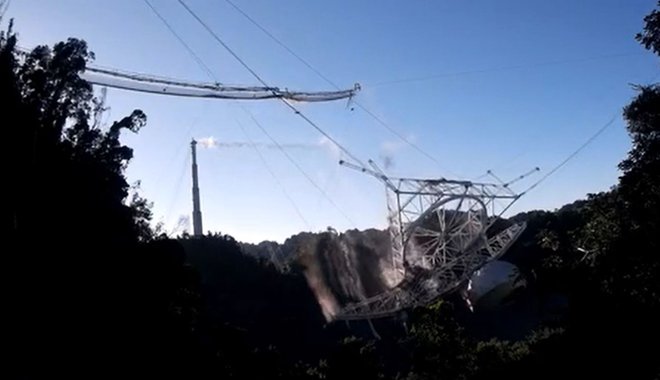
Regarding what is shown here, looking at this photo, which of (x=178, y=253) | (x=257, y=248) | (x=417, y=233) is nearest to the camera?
(x=178, y=253)

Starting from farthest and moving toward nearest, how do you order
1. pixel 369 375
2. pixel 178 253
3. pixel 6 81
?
pixel 369 375 → pixel 178 253 → pixel 6 81

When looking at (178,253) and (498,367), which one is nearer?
(178,253)

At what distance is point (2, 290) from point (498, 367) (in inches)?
713

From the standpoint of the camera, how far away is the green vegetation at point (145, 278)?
19.6 m

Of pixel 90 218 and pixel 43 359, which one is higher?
pixel 90 218

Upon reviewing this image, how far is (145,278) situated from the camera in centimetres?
2373

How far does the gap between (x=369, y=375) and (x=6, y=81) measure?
15379 mm

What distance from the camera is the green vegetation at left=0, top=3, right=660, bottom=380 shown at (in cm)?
1959

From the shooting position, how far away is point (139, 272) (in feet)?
77.7

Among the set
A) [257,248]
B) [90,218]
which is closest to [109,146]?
[90,218]

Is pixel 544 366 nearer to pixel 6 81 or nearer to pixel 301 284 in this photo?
pixel 6 81

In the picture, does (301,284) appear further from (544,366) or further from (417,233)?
(544,366)

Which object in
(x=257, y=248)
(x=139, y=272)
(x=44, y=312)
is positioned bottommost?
(x=44, y=312)

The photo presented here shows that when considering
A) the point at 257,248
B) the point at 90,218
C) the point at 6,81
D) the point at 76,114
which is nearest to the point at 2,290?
the point at 90,218
